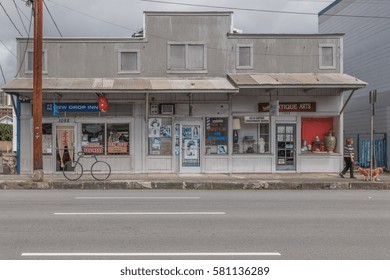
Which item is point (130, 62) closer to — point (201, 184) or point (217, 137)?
point (217, 137)

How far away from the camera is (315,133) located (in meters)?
21.1

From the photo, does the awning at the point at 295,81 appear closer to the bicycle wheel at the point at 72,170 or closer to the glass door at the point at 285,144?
the glass door at the point at 285,144

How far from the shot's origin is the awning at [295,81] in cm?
1884

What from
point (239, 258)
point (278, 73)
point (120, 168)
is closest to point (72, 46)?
point (120, 168)

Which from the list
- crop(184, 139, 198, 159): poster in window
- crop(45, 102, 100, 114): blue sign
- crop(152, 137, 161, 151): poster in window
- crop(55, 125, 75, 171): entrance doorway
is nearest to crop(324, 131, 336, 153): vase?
crop(184, 139, 198, 159): poster in window

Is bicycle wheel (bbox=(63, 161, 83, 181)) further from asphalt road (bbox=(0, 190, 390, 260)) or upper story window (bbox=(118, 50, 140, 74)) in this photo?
asphalt road (bbox=(0, 190, 390, 260))

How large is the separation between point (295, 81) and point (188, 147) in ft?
16.6

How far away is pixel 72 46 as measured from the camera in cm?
2028

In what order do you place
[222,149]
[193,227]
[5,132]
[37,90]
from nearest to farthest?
[193,227]
[37,90]
[222,149]
[5,132]

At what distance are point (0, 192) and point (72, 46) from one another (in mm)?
7672

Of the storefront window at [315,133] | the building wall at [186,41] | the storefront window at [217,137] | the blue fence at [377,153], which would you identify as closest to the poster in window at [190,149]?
the storefront window at [217,137]

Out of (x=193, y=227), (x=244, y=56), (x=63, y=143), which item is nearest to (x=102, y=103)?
(x=63, y=143)

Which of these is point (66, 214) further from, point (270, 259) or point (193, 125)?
point (193, 125)

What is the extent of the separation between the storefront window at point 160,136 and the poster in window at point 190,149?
0.66 meters
